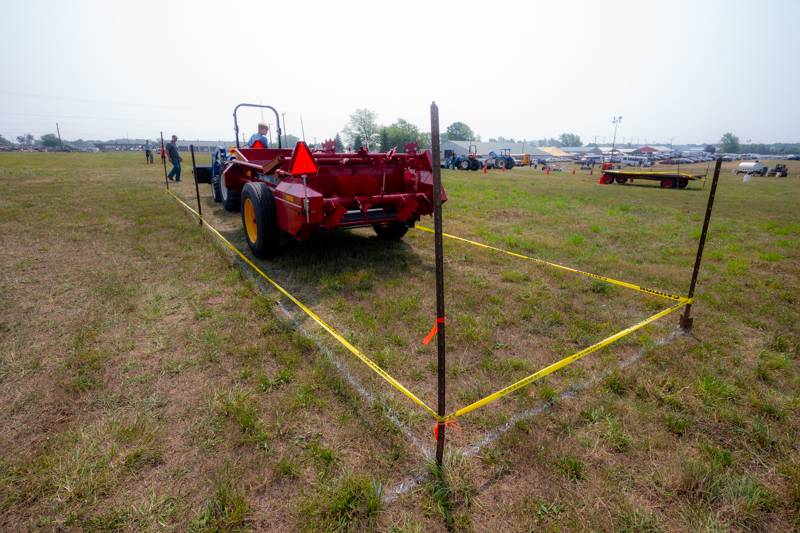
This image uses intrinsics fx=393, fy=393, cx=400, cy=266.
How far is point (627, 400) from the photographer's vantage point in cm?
257

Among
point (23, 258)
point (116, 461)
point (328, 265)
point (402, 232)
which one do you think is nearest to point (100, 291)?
point (23, 258)

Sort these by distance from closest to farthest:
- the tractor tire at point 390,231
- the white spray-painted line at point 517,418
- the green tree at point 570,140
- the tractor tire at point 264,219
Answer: the white spray-painted line at point 517,418 → the tractor tire at point 264,219 → the tractor tire at point 390,231 → the green tree at point 570,140

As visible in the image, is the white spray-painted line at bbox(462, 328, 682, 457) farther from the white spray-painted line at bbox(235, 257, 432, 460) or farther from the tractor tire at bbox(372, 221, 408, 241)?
the tractor tire at bbox(372, 221, 408, 241)

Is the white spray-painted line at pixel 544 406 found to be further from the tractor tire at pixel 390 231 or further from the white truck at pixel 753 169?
the white truck at pixel 753 169

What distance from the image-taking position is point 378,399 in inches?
98.8

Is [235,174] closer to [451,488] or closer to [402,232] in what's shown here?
[402,232]

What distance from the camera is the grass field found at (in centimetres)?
181

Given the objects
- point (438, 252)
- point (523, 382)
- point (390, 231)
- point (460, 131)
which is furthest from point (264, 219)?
point (460, 131)

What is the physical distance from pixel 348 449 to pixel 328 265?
3091mm

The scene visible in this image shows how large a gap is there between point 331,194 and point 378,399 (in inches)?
129

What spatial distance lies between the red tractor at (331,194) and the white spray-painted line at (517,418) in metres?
2.81

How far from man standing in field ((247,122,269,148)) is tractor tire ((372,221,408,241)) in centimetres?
344

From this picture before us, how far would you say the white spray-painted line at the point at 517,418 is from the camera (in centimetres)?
192

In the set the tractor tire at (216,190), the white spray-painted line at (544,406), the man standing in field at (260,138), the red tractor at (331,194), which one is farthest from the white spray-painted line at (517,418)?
the tractor tire at (216,190)
